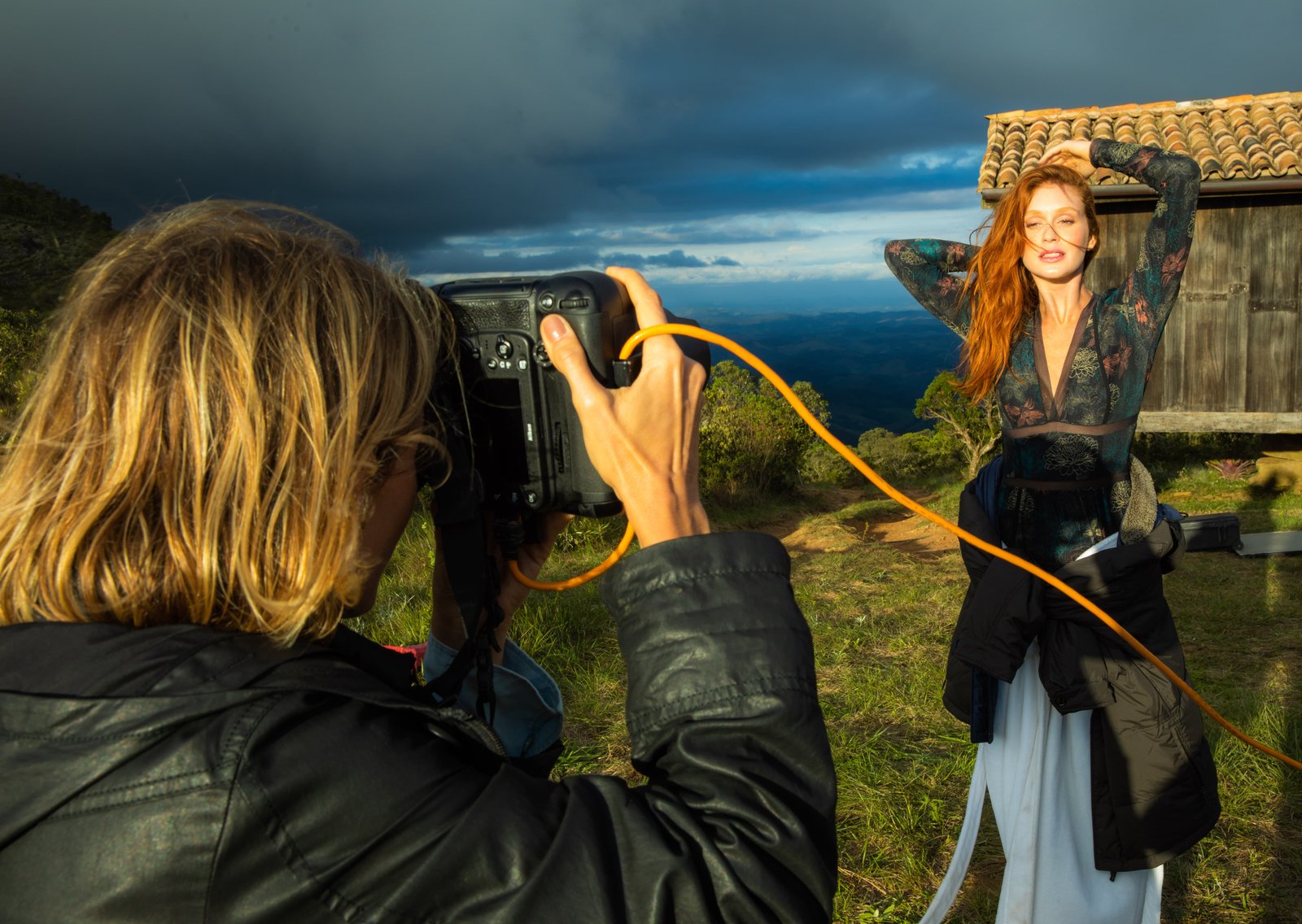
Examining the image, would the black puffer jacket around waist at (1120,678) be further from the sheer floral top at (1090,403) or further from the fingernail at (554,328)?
the fingernail at (554,328)

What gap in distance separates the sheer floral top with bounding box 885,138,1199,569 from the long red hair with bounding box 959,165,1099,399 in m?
0.05

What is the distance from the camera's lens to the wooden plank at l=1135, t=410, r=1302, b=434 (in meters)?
→ 8.59

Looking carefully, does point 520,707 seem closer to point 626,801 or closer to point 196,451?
point 626,801

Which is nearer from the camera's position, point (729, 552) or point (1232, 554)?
point (729, 552)

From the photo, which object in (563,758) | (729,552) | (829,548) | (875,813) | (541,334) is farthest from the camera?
(829,548)

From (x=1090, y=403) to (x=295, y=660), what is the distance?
7.87 ft

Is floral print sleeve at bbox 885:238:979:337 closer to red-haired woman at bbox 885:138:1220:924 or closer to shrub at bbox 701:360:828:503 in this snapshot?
red-haired woman at bbox 885:138:1220:924

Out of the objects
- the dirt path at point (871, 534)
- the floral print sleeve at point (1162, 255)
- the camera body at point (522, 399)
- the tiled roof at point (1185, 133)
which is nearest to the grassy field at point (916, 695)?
the dirt path at point (871, 534)

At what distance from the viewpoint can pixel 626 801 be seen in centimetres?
85

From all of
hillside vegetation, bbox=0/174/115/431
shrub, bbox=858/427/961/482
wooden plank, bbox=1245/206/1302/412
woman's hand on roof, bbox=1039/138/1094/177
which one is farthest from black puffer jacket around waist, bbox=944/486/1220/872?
hillside vegetation, bbox=0/174/115/431

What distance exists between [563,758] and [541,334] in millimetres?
2884

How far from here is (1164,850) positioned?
2.33m

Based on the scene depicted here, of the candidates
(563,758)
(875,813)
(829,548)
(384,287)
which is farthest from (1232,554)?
(384,287)

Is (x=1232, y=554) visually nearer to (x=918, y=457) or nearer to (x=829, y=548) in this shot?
(x=829, y=548)
